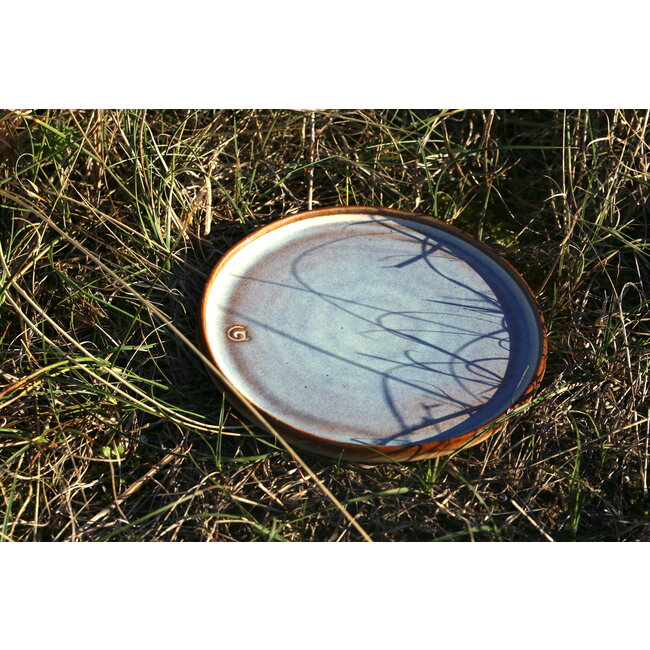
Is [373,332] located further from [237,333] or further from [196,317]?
[196,317]

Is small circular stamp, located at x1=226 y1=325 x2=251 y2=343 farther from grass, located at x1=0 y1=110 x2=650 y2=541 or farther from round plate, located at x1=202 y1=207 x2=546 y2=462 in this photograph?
grass, located at x1=0 y1=110 x2=650 y2=541

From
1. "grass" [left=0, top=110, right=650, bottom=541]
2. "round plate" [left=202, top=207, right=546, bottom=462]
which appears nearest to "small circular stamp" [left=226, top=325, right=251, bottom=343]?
"round plate" [left=202, top=207, right=546, bottom=462]

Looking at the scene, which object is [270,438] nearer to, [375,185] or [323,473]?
[323,473]

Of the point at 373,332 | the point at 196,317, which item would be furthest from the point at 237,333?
the point at 373,332

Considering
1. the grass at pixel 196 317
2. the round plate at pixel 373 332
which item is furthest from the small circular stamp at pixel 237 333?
the grass at pixel 196 317

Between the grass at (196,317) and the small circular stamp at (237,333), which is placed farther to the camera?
the small circular stamp at (237,333)

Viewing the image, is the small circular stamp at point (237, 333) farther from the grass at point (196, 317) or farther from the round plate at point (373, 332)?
the grass at point (196, 317)

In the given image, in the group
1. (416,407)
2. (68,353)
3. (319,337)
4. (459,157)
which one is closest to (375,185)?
(459,157)
